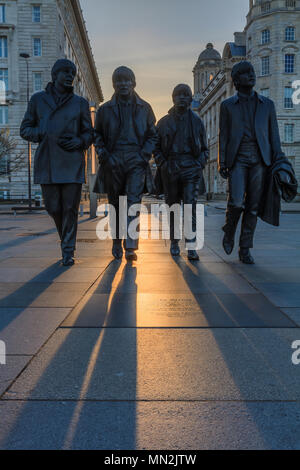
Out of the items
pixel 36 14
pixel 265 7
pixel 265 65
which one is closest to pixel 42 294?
pixel 36 14

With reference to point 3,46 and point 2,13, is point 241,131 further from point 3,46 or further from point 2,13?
point 2,13

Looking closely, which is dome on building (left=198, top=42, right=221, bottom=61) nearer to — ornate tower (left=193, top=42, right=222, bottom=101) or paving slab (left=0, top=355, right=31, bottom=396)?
ornate tower (left=193, top=42, right=222, bottom=101)

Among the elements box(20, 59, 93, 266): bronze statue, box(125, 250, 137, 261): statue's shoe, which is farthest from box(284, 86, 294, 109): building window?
box(20, 59, 93, 266): bronze statue

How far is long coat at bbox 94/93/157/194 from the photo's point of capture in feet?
20.4

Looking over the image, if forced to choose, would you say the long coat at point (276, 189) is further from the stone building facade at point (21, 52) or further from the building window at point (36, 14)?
the building window at point (36, 14)

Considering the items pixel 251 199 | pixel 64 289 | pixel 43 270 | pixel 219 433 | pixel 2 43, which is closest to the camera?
pixel 219 433

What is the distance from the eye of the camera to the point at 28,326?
3152 millimetres

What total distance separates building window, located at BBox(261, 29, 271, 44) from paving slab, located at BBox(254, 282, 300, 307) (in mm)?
54326

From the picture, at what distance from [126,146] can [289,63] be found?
172 ft

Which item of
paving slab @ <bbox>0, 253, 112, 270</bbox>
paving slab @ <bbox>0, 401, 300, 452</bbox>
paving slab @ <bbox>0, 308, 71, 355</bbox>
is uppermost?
paving slab @ <bbox>0, 253, 112, 270</bbox>
